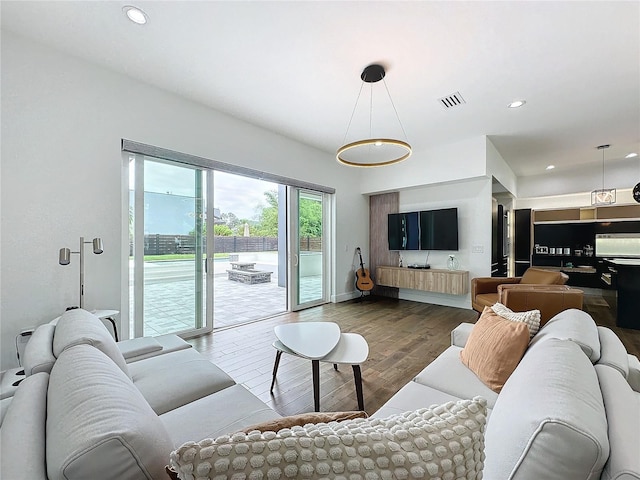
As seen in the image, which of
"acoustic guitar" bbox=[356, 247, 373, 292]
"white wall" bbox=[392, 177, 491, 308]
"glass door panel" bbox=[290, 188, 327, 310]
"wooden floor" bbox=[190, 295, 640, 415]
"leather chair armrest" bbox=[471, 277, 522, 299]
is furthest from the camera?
"acoustic guitar" bbox=[356, 247, 373, 292]

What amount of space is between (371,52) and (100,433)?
3.01m

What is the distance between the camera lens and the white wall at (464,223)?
15.5 feet

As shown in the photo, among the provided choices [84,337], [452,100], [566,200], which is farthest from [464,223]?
[84,337]

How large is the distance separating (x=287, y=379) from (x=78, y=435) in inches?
80.5

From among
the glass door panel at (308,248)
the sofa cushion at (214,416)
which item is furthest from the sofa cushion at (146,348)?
the glass door panel at (308,248)

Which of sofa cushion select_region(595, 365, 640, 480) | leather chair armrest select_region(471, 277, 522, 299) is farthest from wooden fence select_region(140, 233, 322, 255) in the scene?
sofa cushion select_region(595, 365, 640, 480)

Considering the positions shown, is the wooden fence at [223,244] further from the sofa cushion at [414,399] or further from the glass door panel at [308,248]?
the sofa cushion at [414,399]

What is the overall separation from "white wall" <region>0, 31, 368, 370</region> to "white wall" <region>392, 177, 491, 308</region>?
4.40 meters

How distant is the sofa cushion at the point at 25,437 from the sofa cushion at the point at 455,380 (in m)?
1.47

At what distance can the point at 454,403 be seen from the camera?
27.3 inches

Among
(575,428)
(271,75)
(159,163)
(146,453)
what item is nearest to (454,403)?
(575,428)

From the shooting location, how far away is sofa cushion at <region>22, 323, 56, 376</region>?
120cm

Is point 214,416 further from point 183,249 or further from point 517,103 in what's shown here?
point 517,103

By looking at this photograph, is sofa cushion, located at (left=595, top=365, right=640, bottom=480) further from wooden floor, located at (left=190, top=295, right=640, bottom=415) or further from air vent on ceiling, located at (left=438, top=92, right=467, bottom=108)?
air vent on ceiling, located at (left=438, top=92, right=467, bottom=108)
